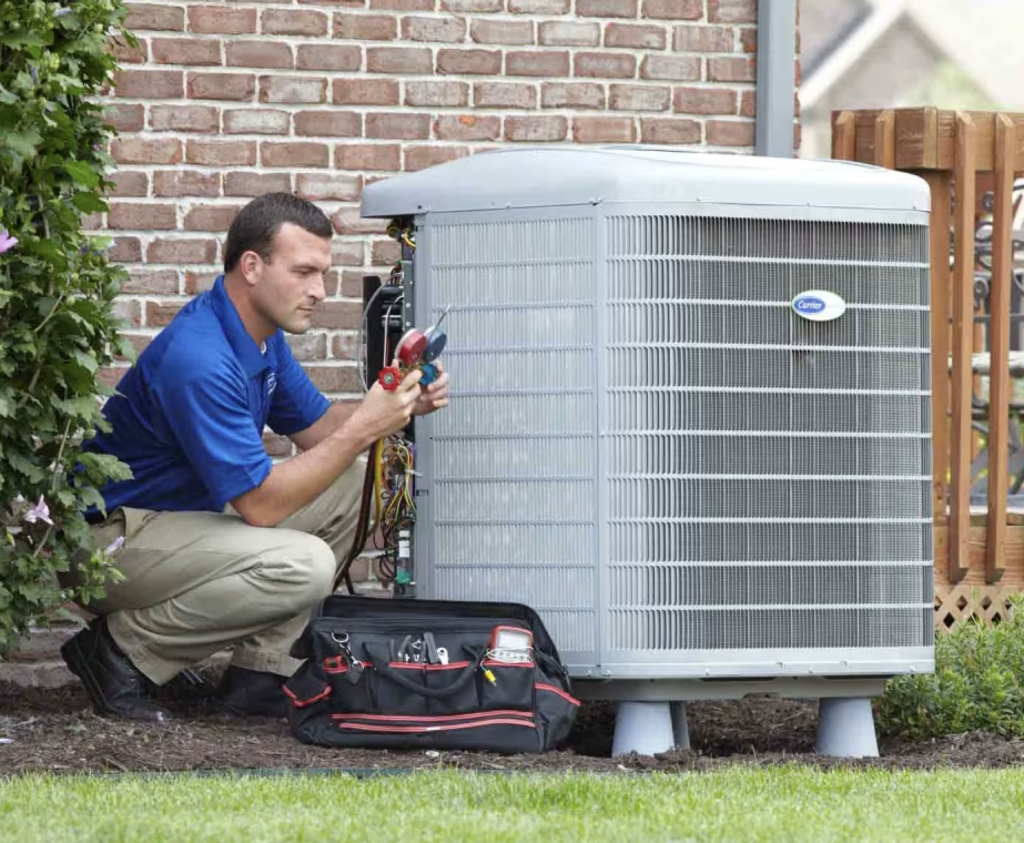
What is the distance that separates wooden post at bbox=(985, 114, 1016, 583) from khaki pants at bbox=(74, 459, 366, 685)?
8.06 ft

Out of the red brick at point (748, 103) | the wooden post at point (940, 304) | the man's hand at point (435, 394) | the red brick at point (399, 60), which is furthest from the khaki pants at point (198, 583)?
the wooden post at point (940, 304)

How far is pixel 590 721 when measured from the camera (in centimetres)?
519

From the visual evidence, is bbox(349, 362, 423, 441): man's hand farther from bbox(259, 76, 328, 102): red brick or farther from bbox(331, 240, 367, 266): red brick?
bbox(259, 76, 328, 102): red brick

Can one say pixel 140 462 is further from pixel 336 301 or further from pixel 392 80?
pixel 392 80

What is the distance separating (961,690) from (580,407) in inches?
50.9

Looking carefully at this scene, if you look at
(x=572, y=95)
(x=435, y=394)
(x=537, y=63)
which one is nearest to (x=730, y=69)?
(x=572, y=95)

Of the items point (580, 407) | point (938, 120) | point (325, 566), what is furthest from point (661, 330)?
point (938, 120)

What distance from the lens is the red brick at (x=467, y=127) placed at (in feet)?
19.6

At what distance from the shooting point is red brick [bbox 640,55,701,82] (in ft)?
20.1

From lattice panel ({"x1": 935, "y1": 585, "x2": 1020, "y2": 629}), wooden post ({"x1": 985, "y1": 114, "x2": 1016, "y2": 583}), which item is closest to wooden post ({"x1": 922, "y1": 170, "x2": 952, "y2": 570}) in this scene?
wooden post ({"x1": 985, "y1": 114, "x2": 1016, "y2": 583})

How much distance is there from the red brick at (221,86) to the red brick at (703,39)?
1406 mm

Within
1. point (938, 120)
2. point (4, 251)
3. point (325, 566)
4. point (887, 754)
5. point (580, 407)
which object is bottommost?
point (887, 754)

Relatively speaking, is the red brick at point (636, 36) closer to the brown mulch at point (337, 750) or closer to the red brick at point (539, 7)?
the red brick at point (539, 7)

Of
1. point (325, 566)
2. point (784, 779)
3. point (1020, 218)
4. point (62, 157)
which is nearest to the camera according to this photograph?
point (784, 779)
